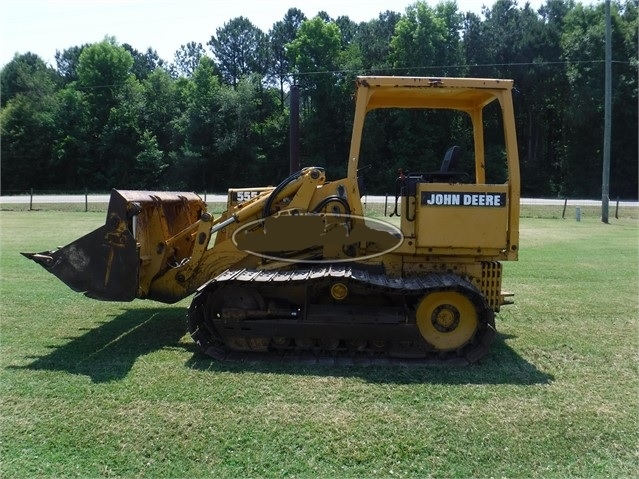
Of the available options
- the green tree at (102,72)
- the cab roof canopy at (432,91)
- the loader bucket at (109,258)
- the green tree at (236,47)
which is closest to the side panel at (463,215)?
the cab roof canopy at (432,91)

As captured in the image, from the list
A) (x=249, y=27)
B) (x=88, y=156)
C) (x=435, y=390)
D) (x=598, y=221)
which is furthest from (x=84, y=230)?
(x=249, y=27)

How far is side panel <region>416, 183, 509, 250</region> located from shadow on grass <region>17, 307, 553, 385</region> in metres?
1.23

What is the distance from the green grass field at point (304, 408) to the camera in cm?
373

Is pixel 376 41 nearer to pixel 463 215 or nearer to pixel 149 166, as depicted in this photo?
pixel 149 166

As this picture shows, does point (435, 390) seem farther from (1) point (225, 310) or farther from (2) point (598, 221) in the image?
(2) point (598, 221)

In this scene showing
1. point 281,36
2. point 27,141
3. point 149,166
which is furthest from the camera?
point 281,36

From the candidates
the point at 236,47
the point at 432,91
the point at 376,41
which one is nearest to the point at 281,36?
the point at 236,47

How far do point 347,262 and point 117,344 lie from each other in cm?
271

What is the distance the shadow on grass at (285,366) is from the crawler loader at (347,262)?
0.20 metres

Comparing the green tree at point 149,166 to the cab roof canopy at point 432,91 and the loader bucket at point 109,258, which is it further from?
the cab roof canopy at point 432,91

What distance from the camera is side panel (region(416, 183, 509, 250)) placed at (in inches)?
228

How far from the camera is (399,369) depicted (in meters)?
5.45

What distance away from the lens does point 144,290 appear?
6.55 metres

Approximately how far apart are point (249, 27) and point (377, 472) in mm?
68582
